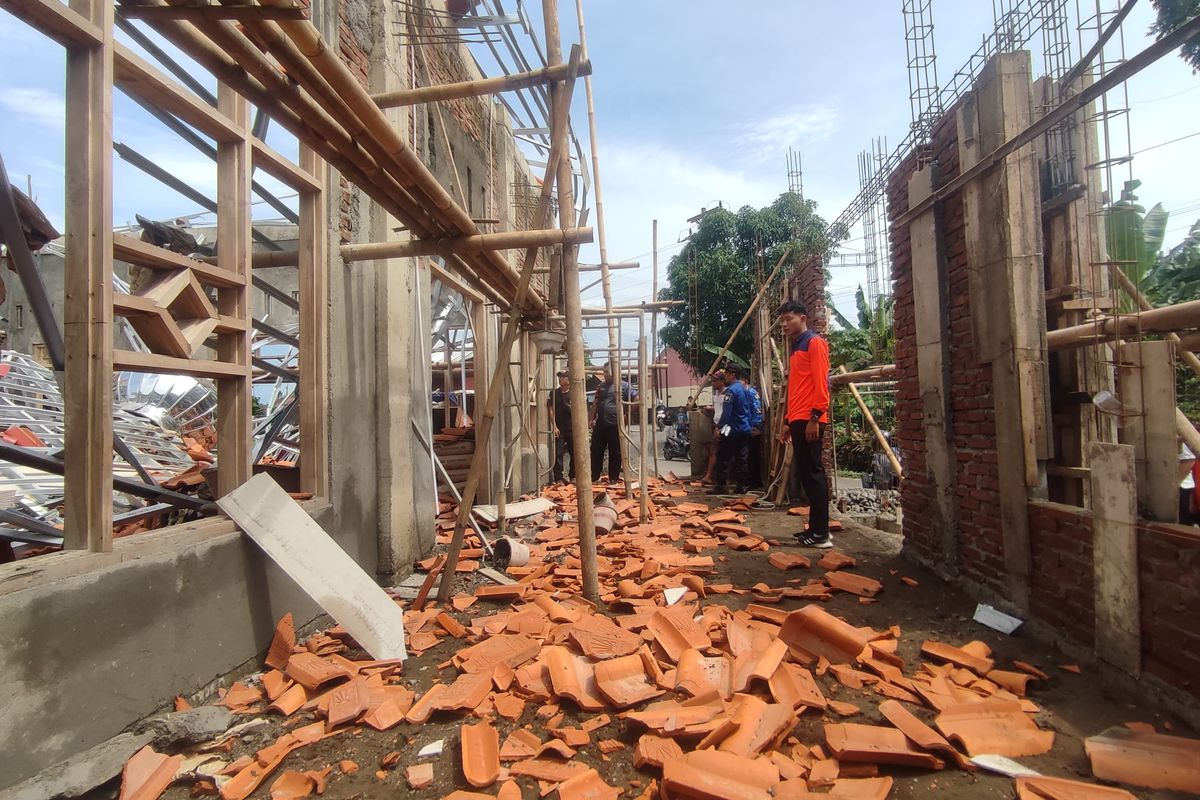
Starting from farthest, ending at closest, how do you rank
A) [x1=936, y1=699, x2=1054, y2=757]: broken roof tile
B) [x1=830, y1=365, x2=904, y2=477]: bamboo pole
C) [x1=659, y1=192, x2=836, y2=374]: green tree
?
[x1=659, y1=192, x2=836, y2=374]: green tree → [x1=830, y1=365, x2=904, y2=477]: bamboo pole → [x1=936, y1=699, x2=1054, y2=757]: broken roof tile

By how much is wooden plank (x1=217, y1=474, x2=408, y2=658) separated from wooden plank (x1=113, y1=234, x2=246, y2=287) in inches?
43.3

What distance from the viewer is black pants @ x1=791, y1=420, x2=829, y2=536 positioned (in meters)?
5.33

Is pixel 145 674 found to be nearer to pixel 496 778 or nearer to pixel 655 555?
pixel 496 778

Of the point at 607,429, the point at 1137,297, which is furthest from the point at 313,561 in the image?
the point at 607,429

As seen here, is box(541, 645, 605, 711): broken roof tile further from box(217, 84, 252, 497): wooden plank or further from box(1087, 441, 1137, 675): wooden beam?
box(1087, 441, 1137, 675): wooden beam

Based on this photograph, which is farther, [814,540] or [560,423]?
[560,423]

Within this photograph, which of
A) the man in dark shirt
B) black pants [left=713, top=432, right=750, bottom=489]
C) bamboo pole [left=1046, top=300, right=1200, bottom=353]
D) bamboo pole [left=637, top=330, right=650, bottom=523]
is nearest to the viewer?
bamboo pole [left=1046, top=300, right=1200, bottom=353]

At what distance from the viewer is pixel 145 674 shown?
247 centimetres

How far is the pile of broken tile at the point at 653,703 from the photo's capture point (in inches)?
85.8

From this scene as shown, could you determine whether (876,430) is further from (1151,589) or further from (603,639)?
(603,639)

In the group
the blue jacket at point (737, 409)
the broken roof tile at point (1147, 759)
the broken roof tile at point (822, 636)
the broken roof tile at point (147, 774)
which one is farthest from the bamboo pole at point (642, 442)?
the broken roof tile at point (147, 774)

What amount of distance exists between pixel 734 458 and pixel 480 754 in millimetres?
7408

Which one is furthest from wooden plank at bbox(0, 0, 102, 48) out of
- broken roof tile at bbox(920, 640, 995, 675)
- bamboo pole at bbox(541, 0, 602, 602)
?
broken roof tile at bbox(920, 640, 995, 675)

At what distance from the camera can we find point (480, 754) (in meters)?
2.33
